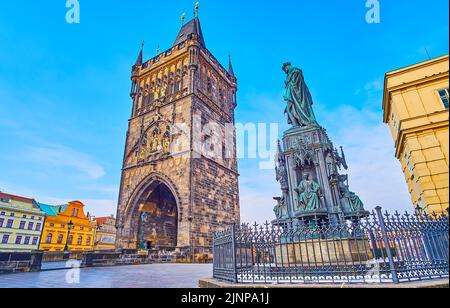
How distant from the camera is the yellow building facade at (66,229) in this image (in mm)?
34375

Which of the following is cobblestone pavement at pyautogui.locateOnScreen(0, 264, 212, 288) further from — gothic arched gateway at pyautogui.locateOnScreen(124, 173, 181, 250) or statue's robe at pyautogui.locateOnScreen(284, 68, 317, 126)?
gothic arched gateway at pyautogui.locateOnScreen(124, 173, 181, 250)

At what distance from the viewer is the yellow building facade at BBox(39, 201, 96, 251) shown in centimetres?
3438

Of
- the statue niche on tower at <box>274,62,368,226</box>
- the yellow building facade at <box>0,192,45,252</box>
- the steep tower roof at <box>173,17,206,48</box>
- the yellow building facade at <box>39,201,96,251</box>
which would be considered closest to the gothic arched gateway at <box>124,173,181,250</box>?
the statue niche on tower at <box>274,62,368,226</box>

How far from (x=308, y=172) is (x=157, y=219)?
16206mm

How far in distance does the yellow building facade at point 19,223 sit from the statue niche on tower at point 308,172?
35.5 metres

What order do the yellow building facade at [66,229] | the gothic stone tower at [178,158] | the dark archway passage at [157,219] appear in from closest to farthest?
the gothic stone tower at [178,158]
the dark archway passage at [157,219]
the yellow building facade at [66,229]

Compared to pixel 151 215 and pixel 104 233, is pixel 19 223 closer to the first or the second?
pixel 104 233

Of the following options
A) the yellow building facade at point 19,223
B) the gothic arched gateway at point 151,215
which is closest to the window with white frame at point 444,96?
the gothic arched gateway at point 151,215

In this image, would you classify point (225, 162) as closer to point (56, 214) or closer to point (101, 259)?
point (101, 259)

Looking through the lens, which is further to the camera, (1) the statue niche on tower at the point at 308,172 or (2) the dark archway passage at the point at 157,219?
(2) the dark archway passage at the point at 157,219

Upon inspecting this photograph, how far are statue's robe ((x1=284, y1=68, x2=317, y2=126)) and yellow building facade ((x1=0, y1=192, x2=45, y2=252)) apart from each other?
118 ft

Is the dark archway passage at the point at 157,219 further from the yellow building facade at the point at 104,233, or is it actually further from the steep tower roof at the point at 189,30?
the yellow building facade at the point at 104,233
